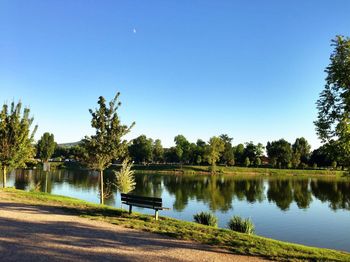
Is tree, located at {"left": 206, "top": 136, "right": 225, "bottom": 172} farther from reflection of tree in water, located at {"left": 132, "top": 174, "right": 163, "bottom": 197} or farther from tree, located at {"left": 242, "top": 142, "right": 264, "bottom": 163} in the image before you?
reflection of tree in water, located at {"left": 132, "top": 174, "right": 163, "bottom": 197}

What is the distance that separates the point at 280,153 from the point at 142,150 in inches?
2087

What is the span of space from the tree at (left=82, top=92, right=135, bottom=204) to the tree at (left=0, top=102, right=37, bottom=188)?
696 cm

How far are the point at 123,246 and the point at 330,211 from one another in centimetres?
3063

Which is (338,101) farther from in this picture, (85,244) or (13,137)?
(13,137)

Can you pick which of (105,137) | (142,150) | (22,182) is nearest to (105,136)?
(105,137)

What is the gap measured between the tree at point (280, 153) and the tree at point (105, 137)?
110 meters

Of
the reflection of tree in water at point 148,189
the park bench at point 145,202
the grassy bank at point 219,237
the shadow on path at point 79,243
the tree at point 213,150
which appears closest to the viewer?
the shadow on path at point 79,243

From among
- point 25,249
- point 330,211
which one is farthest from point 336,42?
point 330,211

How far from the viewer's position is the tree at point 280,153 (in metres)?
124

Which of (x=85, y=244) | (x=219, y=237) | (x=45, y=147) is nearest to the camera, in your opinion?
(x=85, y=244)

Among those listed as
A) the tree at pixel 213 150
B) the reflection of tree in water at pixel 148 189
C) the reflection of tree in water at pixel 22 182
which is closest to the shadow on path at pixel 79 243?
the reflection of tree in water at pixel 148 189

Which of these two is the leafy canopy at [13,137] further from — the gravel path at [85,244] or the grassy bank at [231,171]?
the grassy bank at [231,171]

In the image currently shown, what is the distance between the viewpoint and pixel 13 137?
27.1 meters

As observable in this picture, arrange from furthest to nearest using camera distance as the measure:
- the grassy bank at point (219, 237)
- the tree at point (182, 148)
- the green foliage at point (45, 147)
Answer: the tree at point (182, 148) < the green foliage at point (45, 147) < the grassy bank at point (219, 237)
